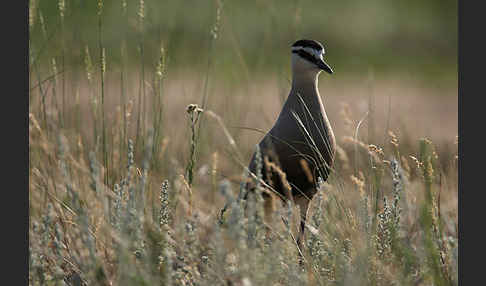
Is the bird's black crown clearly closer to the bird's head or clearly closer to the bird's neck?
the bird's head

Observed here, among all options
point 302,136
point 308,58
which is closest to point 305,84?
point 308,58

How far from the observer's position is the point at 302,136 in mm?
3840

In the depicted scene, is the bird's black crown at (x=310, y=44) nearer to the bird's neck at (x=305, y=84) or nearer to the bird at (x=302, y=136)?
the bird at (x=302, y=136)

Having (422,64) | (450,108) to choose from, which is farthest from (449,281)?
(422,64)

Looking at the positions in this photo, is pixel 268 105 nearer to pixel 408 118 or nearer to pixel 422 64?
pixel 408 118

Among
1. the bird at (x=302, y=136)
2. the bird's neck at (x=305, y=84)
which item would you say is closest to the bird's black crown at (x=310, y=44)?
the bird at (x=302, y=136)

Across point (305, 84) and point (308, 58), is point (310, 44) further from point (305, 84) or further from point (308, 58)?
point (305, 84)

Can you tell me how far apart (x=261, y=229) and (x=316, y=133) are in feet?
4.50

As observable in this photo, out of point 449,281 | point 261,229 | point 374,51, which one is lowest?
point 449,281

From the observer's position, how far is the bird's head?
13.0 feet

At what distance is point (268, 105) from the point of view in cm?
823

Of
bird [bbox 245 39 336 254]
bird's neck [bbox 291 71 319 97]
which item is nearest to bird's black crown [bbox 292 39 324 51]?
bird [bbox 245 39 336 254]

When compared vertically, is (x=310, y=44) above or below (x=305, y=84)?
above

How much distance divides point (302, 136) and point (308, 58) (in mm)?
476
